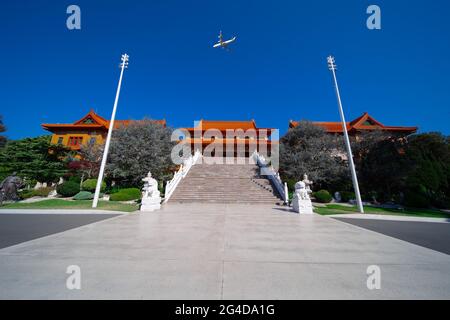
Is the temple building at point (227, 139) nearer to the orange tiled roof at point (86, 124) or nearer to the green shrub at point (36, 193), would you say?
the orange tiled roof at point (86, 124)

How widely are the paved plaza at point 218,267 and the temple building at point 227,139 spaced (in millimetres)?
25570

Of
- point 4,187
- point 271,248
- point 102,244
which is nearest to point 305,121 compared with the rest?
point 271,248

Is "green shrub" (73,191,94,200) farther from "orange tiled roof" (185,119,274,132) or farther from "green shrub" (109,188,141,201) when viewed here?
"orange tiled roof" (185,119,274,132)

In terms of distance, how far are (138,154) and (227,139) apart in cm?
1666

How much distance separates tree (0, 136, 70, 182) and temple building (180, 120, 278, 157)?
15.7m

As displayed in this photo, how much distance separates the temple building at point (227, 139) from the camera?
105 feet

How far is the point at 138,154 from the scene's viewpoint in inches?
763

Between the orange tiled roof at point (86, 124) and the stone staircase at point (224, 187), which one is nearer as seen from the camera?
the stone staircase at point (224, 187)

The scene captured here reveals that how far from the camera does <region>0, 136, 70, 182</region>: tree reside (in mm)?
22234

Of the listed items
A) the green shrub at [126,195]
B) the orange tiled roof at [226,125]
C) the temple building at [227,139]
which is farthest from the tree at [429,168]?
the green shrub at [126,195]

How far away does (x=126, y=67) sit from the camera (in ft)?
47.0
